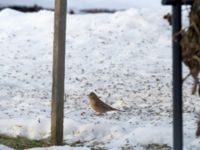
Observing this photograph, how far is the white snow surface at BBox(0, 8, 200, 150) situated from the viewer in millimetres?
8008

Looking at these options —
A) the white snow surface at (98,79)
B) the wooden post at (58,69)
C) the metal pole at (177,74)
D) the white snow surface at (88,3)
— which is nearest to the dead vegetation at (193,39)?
Result: the metal pole at (177,74)

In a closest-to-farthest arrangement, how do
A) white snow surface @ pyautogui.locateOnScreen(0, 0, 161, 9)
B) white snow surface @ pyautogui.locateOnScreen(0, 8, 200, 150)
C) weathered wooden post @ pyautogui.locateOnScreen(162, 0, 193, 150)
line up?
1. weathered wooden post @ pyautogui.locateOnScreen(162, 0, 193, 150)
2. white snow surface @ pyautogui.locateOnScreen(0, 8, 200, 150)
3. white snow surface @ pyautogui.locateOnScreen(0, 0, 161, 9)

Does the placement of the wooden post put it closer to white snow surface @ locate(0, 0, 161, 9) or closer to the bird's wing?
the bird's wing

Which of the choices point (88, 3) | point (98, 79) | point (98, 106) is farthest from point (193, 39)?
point (88, 3)

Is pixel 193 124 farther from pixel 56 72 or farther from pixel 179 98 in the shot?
pixel 179 98

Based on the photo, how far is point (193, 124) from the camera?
7.85m

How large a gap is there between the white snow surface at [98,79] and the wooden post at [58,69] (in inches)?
19.6

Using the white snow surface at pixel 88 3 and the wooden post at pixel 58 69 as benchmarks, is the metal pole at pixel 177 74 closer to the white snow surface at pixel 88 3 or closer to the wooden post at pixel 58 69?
the wooden post at pixel 58 69

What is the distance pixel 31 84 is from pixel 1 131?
273 cm

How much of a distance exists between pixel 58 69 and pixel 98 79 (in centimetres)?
419

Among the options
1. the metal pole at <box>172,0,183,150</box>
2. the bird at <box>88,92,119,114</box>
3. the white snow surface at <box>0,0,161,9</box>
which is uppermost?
the white snow surface at <box>0,0,161,9</box>

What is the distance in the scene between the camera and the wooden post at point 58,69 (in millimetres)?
7023

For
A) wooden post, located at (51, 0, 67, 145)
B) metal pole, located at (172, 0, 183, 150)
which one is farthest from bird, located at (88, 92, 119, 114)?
metal pole, located at (172, 0, 183, 150)

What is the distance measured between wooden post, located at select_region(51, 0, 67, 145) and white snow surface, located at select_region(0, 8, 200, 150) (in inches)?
19.6
